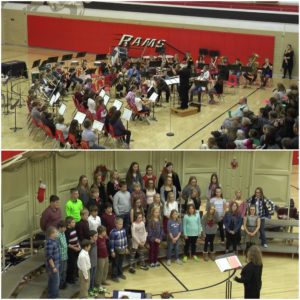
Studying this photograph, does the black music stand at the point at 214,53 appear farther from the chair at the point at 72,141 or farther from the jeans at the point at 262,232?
the jeans at the point at 262,232

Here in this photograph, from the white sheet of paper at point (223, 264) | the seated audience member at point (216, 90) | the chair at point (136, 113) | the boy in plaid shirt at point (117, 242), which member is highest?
the seated audience member at point (216, 90)

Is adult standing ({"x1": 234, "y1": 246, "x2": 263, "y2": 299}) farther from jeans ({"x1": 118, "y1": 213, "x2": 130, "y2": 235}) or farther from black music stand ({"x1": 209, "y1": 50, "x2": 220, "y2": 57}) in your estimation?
black music stand ({"x1": 209, "y1": 50, "x2": 220, "y2": 57})

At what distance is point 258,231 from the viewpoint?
9.85 m

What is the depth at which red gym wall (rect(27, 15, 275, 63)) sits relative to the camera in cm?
2066

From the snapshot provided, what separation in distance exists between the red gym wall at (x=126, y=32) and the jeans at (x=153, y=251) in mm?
13047

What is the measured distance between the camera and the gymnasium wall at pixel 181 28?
→ 20016mm

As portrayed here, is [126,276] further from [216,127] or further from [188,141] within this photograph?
[216,127]

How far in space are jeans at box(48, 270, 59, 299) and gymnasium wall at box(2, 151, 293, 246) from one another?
1.39 metres

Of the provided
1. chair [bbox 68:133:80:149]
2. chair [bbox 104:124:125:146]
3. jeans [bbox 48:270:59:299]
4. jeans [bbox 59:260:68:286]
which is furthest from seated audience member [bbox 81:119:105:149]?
jeans [bbox 48:270:59:299]

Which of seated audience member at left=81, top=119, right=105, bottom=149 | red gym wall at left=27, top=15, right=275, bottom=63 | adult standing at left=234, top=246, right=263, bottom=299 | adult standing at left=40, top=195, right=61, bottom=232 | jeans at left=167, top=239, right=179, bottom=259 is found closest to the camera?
adult standing at left=234, top=246, right=263, bottom=299

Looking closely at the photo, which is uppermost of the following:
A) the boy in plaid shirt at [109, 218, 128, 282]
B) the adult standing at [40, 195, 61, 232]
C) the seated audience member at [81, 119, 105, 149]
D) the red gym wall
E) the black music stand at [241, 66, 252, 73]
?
the red gym wall

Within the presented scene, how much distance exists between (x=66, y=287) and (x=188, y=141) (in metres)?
5.16

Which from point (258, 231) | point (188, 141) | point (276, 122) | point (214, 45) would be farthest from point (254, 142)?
point (214, 45)

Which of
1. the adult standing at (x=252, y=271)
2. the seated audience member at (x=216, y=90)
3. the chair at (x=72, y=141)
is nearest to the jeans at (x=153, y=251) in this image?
the chair at (x=72, y=141)
